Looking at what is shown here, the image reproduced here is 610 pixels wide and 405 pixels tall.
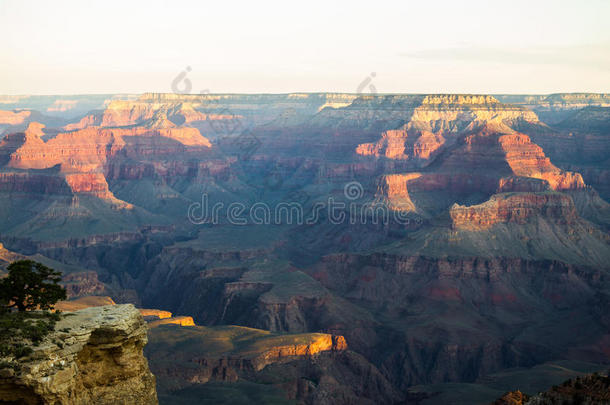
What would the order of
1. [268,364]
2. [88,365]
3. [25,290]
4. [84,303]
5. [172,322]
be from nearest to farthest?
1. [88,365]
2. [25,290]
3. [268,364]
4. [172,322]
5. [84,303]

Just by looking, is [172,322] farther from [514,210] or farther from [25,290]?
[514,210]

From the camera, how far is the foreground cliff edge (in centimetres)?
3133

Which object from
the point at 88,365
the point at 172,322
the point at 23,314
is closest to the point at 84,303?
the point at 172,322

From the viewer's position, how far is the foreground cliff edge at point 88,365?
31328 millimetres

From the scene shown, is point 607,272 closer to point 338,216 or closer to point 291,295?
point 291,295

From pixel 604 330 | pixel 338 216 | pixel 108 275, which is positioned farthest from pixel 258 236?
pixel 604 330

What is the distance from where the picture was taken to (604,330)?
107875 millimetres

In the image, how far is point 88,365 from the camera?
34.9m

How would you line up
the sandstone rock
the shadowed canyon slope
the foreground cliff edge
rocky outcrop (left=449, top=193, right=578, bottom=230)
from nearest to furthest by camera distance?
the foreground cliff edge → the shadowed canyon slope → the sandstone rock → rocky outcrop (left=449, top=193, right=578, bottom=230)

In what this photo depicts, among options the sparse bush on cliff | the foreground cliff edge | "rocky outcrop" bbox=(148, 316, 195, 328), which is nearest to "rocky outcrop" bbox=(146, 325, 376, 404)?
"rocky outcrop" bbox=(148, 316, 195, 328)

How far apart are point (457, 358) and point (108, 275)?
3458 inches

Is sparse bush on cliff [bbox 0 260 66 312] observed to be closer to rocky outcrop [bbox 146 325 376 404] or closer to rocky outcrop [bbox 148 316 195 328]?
rocky outcrop [bbox 146 325 376 404]

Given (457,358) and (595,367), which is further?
(457,358)

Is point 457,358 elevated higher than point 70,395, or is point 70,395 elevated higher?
point 70,395
